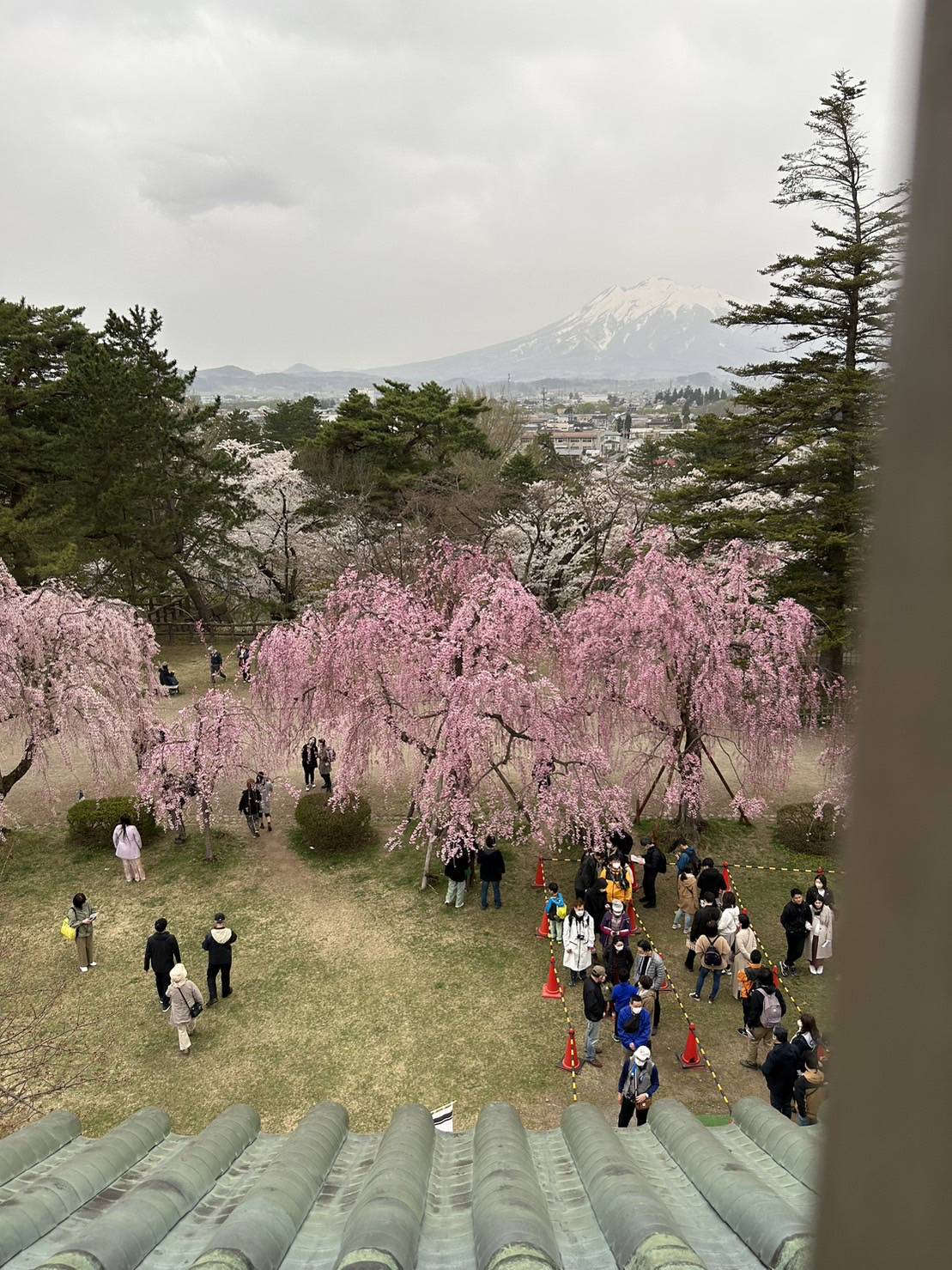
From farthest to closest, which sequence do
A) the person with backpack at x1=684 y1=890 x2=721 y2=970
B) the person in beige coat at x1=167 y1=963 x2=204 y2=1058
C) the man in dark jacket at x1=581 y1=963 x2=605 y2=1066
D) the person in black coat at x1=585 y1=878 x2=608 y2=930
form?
the person in black coat at x1=585 y1=878 x2=608 y2=930
the person with backpack at x1=684 y1=890 x2=721 y2=970
the person in beige coat at x1=167 y1=963 x2=204 y2=1058
the man in dark jacket at x1=581 y1=963 x2=605 y2=1066

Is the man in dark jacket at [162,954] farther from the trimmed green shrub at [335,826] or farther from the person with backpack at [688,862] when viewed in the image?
the person with backpack at [688,862]

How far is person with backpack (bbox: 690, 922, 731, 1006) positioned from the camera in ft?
32.3

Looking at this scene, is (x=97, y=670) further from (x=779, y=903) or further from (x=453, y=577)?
(x=779, y=903)

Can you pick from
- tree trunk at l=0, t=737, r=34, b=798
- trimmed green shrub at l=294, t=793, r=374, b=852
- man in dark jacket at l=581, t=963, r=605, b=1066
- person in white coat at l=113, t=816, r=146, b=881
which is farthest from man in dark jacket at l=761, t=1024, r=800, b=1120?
tree trunk at l=0, t=737, r=34, b=798

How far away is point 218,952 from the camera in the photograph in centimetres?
981

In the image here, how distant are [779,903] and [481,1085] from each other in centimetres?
593

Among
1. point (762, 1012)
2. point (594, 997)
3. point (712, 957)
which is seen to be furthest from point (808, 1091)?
point (712, 957)

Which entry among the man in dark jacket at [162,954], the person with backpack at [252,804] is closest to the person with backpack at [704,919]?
the man in dark jacket at [162,954]

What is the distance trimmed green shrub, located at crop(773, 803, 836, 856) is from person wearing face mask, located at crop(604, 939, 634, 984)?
18.5 ft

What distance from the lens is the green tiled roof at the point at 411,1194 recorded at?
3.28 metres

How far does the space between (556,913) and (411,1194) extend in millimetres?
7379

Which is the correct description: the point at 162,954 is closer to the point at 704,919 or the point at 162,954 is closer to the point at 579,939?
→ the point at 579,939

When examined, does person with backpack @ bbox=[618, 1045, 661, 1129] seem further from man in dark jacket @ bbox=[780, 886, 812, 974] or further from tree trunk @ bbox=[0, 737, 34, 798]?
tree trunk @ bbox=[0, 737, 34, 798]

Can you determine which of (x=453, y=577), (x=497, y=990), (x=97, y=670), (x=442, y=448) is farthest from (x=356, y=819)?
(x=442, y=448)
